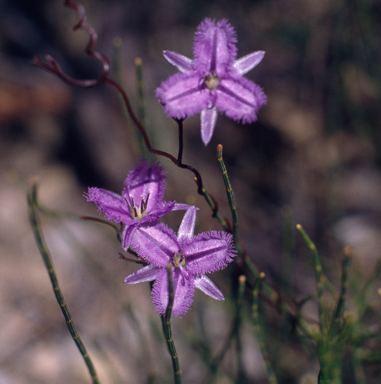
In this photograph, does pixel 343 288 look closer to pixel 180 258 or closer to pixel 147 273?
pixel 180 258

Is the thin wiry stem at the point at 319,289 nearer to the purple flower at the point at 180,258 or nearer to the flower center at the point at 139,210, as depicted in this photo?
the purple flower at the point at 180,258

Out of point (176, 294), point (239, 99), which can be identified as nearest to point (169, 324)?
point (176, 294)

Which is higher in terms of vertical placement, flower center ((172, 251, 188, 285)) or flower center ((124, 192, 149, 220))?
flower center ((124, 192, 149, 220))

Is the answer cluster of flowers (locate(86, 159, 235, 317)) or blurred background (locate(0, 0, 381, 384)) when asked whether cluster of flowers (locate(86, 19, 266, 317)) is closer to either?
cluster of flowers (locate(86, 159, 235, 317))

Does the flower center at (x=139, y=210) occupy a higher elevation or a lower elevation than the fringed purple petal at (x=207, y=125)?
lower

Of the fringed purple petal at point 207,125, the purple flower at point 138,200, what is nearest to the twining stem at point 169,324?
the purple flower at point 138,200

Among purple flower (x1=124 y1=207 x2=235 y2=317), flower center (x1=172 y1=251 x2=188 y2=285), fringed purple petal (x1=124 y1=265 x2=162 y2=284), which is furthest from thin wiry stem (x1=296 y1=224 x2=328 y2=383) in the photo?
fringed purple petal (x1=124 y1=265 x2=162 y2=284)
